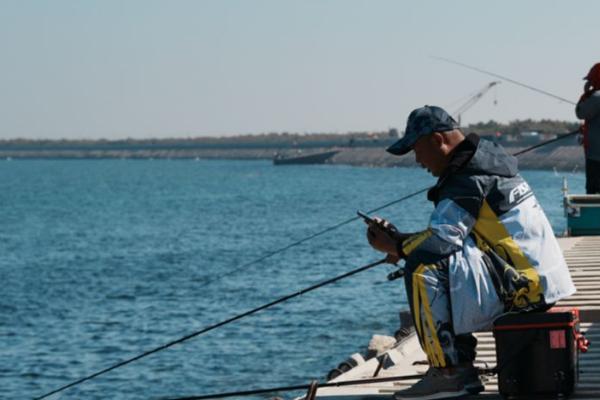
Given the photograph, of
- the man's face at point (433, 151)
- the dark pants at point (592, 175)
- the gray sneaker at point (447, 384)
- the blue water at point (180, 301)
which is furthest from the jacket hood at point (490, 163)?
the blue water at point (180, 301)

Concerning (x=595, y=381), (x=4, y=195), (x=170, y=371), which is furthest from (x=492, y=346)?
(x=4, y=195)

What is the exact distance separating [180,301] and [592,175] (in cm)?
1334

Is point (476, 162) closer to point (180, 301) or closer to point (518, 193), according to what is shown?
point (518, 193)

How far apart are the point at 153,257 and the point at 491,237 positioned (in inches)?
1356

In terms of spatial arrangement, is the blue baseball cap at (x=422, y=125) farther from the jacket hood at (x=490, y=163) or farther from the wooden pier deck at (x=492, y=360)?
the wooden pier deck at (x=492, y=360)

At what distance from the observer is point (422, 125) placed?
22.5 ft

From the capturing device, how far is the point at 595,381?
754 centimetres

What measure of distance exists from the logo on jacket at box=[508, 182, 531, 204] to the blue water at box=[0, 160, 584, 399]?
10444 millimetres

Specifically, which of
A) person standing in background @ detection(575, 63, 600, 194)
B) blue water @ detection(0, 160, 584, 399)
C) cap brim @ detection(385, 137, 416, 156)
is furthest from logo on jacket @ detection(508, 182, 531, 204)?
blue water @ detection(0, 160, 584, 399)

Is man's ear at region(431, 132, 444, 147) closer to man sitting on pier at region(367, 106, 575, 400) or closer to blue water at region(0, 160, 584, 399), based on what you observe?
man sitting on pier at region(367, 106, 575, 400)

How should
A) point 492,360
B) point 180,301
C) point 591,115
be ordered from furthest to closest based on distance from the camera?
point 180,301 → point 591,115 → point 492,360

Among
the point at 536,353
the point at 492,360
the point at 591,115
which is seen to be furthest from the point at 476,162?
the point at 591,115

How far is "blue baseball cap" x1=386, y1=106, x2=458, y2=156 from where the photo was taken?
685 centimetres

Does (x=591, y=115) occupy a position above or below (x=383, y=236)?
above
